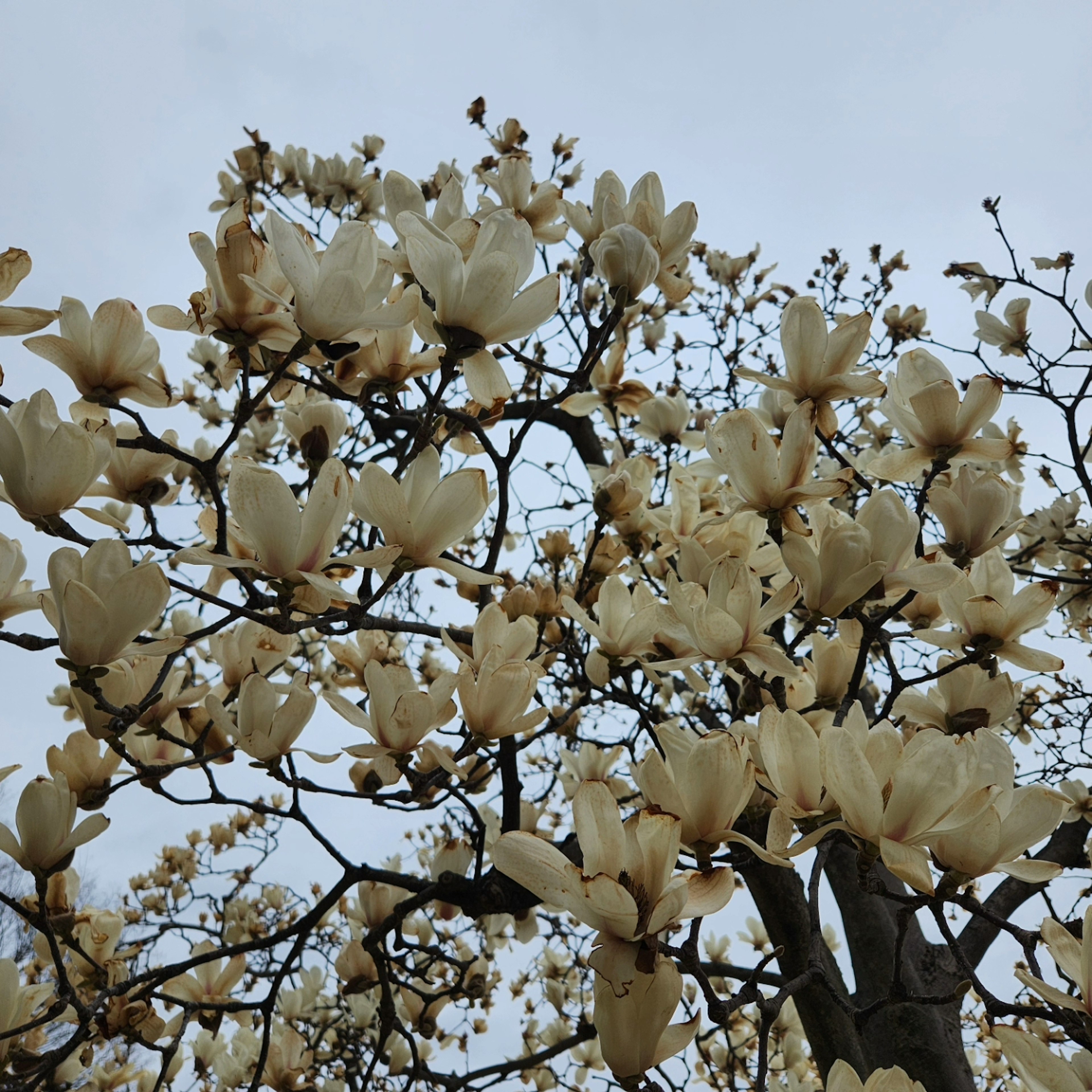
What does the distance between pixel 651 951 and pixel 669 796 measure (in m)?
0.13

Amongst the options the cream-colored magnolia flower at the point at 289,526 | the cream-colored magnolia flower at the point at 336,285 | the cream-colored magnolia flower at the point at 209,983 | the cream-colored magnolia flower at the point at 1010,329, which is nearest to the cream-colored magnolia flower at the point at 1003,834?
the cream-colored magnolia flower at the point at 289,526

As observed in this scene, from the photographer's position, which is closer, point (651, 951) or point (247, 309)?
point (651, 951)

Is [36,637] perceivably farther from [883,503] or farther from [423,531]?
[883,503]

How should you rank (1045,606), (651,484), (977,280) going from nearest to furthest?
(1045,606) → (651,484) → (977,280)

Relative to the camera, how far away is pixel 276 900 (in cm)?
304

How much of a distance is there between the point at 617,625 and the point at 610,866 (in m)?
0.46

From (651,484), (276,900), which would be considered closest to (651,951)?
(651,484)

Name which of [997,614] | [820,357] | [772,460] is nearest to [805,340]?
[820,357]

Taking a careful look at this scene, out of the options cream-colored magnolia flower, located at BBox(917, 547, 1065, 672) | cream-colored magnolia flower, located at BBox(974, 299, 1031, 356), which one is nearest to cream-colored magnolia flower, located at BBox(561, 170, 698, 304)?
cream-colored magnolia flower, located at BBox(917, 547, 1065, 672)

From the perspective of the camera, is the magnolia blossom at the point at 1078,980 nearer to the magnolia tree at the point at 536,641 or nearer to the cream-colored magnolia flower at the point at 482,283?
the magnolia tree at the point at 536,641

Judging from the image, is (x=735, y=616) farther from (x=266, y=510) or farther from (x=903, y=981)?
(x=903, y=981)

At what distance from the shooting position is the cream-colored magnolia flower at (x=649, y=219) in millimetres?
1024

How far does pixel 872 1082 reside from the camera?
2.09 ft

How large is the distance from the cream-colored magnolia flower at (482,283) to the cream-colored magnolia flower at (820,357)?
0.24 metres
